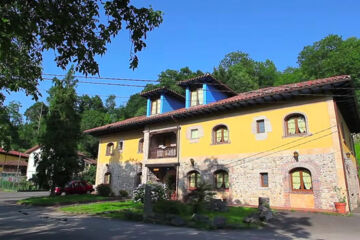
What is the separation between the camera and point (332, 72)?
3716cm

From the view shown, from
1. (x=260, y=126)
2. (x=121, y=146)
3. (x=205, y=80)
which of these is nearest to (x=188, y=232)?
(x=260, y=126)

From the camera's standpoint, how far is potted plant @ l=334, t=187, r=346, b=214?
11500 mm

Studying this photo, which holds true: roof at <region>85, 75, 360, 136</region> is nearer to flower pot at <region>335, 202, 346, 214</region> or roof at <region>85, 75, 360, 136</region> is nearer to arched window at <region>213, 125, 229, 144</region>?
arched window at <region>213, 125, 229, 144</region>

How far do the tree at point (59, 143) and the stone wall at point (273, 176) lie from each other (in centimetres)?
1036

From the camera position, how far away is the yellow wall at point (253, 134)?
43.4 ft

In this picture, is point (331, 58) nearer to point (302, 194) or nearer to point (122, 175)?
point (302, 194)

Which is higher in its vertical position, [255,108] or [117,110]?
[117,110]

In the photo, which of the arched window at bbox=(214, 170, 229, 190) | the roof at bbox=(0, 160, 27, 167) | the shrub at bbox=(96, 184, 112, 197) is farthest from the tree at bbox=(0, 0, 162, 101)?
the roof at bbox=(0, 160, 27, 167)

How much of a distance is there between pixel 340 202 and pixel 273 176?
3.26 m

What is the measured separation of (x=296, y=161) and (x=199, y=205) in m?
5.71

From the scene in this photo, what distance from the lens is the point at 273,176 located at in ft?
46.0

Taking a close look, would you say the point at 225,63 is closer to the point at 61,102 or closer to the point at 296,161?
the point at 61,102

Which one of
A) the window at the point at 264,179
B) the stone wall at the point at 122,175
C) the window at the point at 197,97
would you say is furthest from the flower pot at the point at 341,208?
the stone wall at the point at 122,175

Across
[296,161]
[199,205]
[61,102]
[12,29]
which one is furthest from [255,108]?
[61,102]
